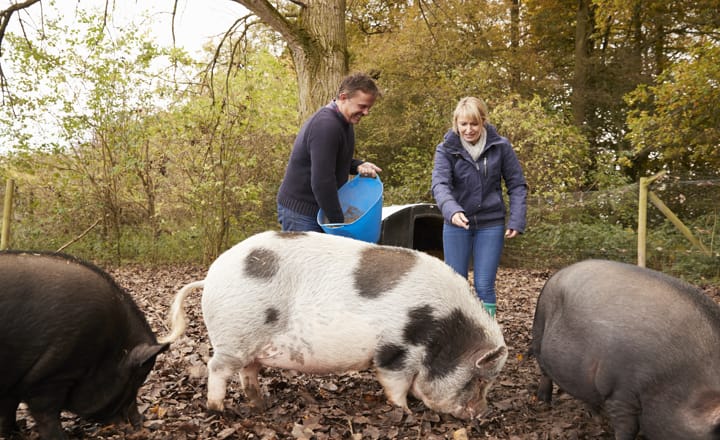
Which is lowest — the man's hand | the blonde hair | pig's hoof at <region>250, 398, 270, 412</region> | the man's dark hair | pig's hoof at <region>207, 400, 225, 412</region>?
pig's hoof at <region>250, 398, 270, 412</region>

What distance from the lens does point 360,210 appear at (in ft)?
13.8

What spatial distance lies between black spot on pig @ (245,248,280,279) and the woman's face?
1758 millimetres

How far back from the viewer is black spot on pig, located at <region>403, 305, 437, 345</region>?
9.50 feet

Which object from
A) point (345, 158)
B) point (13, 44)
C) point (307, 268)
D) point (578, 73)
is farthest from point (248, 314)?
point (578, 73)

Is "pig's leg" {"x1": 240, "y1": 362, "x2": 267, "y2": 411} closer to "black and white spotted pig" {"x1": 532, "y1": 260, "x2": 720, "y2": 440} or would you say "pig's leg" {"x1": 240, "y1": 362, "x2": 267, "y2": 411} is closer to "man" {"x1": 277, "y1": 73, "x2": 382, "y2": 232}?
"man" {"x1": 277, "y1": 73, "x2": 382, "y2": 232}

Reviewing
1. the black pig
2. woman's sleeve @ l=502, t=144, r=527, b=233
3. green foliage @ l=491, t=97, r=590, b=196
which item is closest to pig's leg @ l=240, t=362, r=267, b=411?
the black pig

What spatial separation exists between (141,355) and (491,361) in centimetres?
172

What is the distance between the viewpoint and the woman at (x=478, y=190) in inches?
158

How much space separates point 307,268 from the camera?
297 centimetres

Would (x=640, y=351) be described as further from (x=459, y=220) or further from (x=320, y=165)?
(x=320, y=165)

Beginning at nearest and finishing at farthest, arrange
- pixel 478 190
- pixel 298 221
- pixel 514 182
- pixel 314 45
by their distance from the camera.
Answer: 1. pixel 298 221
2. pixel 478 190
3. pixel 514 182
4. pixel 314 45

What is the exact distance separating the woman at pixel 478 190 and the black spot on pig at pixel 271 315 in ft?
5.14

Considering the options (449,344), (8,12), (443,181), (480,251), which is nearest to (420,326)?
(449,344)

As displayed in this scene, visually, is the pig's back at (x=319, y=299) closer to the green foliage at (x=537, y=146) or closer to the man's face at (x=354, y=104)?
the man's face at (x=354, y=104)
